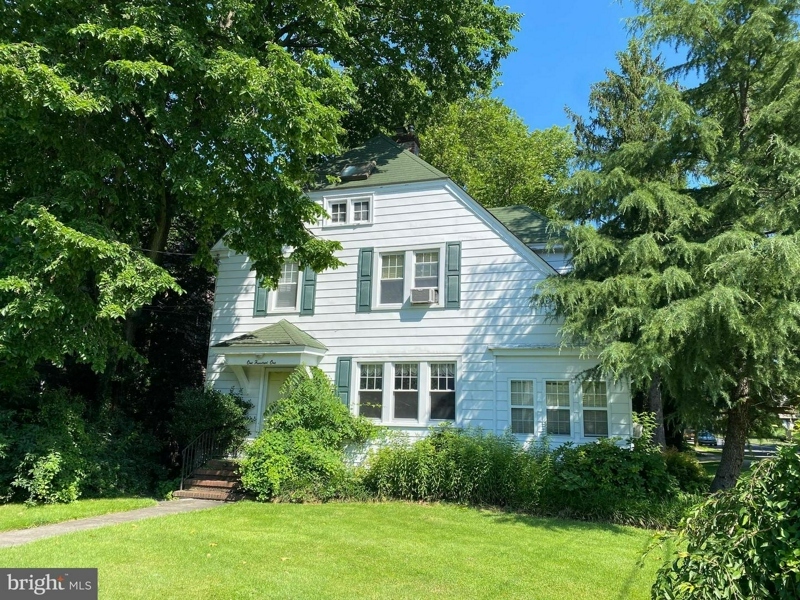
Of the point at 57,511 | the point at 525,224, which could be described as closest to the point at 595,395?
the point at 525,224

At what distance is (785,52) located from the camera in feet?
31.9

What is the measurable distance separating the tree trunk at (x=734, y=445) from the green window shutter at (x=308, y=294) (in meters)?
9.50

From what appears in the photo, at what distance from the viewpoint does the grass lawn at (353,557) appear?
5574mm

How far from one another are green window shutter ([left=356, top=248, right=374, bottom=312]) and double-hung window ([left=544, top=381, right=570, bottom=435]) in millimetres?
4698

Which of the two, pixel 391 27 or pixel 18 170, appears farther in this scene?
pixel 391 27

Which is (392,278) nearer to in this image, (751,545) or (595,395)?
(595,395)

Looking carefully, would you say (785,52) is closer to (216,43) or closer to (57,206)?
Answer: (216,43)

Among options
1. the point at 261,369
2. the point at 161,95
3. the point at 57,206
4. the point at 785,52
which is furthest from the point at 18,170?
the point at 785,52

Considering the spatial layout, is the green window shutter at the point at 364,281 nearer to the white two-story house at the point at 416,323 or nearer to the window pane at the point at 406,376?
the white two-story house at the point at 416,323

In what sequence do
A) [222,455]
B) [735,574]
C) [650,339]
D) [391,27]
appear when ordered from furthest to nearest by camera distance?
[391,27] < [222,455] < [650,339] < [735,574]

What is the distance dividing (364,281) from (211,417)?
16.1 feet

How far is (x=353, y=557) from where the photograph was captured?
675 cm

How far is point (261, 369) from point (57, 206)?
615 cm

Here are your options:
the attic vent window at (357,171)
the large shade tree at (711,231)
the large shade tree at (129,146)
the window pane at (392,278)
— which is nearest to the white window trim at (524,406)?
the large shade tree at (711,231)
